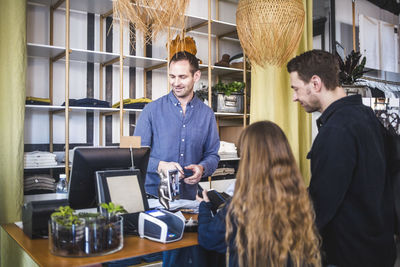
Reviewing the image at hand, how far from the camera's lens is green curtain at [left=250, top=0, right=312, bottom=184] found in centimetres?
411

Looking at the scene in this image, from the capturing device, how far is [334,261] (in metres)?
1.67

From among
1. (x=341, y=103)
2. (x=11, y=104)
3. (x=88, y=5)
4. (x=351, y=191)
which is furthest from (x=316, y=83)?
(x=88, y=5)

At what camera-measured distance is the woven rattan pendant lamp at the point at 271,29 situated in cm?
235

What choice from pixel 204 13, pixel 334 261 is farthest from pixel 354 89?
pixel 334 261

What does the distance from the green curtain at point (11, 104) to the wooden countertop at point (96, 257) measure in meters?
1.19

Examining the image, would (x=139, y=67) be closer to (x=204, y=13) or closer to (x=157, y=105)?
(x=204, y=13)

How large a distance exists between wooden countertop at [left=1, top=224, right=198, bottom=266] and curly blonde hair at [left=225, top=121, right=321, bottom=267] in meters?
0.27

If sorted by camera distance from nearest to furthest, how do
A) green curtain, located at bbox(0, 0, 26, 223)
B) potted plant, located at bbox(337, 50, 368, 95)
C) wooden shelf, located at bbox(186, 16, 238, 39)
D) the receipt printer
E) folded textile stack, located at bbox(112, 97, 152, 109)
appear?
the receipt printer → green curtain, located at bbox(0, 0, 26, 223) → folded textile stack, located at bbox(112, 97, 152, 109) → potted plant, located at bbox(337, 50, 368, 95) → wooden shelf, located at bbox(186, 16, 238, 39)

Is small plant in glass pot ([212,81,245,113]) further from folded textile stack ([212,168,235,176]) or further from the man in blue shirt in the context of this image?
the man in blue shirt

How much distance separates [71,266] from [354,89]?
9.99 ft

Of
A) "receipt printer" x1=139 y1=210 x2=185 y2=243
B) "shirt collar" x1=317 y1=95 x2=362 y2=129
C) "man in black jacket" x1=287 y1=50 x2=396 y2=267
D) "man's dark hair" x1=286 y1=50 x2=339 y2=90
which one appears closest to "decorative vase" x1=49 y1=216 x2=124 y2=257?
"receipt printer" x1=139 y1=210 x2=185 y2=243

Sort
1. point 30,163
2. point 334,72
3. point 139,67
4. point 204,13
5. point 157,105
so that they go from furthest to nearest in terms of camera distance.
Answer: point 204,13
point 139,67
point 30,163
point 157,105
point 334,72

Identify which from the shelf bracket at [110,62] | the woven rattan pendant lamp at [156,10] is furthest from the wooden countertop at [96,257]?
the shelf bracket at [110,62]

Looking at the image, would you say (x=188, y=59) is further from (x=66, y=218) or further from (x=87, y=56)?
(x=66, y=218)
